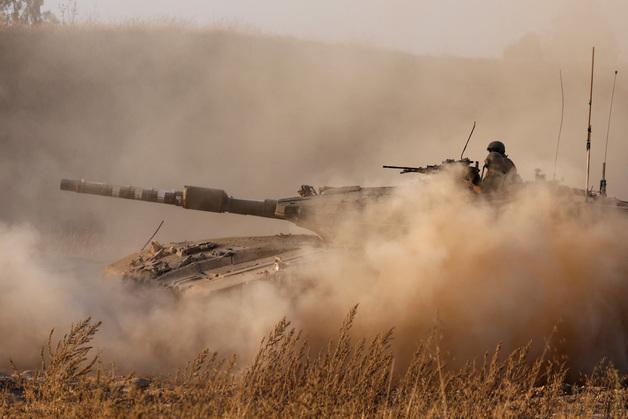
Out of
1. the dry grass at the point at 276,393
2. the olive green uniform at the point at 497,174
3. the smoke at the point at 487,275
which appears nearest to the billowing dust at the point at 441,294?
the smoke at the point at 487,275

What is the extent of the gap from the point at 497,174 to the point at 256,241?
Answer: 10.6ft

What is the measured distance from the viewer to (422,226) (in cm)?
1106

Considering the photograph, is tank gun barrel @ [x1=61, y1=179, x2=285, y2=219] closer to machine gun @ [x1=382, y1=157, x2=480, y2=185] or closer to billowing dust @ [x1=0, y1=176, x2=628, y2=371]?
billowing dust @ [x1=0, y1=176, x2=628, y2=371]

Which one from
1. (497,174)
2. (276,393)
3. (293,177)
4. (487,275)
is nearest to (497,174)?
(497,174)

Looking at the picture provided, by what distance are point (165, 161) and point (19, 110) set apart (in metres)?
4.28

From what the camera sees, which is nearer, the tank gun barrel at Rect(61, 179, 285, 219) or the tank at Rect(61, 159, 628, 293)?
the tank at Rect(61, 159, 628, 293)

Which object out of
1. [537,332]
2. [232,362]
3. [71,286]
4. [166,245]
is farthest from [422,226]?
[232,362]

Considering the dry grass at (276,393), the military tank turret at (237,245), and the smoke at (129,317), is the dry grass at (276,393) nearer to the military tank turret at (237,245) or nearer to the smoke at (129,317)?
the smoke at (129,317)

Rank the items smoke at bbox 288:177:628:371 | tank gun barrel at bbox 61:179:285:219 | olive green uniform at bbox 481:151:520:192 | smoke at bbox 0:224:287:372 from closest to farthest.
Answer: smoke at bbox 288:177:628:371, smoke at bbox 0:224:287:372, olive green uniform at bbox 481:151:520:192, tank gun barrel at bbox 61:179:285:219

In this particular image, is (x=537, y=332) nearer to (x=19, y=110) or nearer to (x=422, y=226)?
(x=422, y=226)

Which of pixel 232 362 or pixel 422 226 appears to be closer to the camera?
pixel 232 362

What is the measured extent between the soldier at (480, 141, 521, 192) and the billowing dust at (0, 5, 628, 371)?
0.38 meters

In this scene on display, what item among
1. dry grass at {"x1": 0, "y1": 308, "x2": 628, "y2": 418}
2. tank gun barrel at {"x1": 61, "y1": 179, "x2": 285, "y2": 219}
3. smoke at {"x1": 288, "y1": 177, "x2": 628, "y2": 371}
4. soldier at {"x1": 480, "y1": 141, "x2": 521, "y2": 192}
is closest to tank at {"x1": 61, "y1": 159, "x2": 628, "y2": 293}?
tank gun barrel at {"x1": 61, "y1": 179, "x2": 285, "y2": 219}

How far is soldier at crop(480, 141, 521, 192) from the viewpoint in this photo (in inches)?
452
